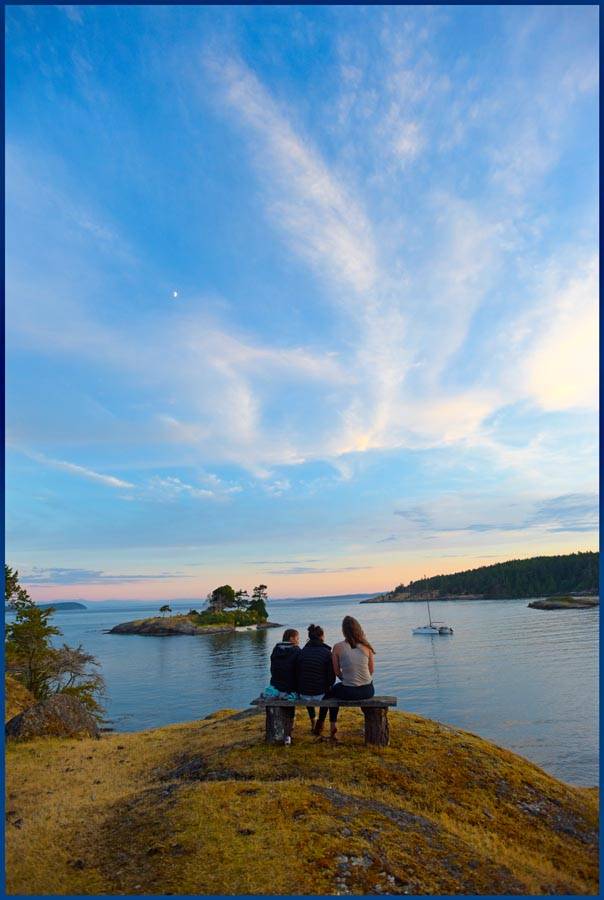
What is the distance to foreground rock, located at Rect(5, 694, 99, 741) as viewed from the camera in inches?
824

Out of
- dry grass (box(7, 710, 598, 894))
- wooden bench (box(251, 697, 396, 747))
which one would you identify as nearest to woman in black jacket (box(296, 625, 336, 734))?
wooden bench (box(251, 697, 396, 747))

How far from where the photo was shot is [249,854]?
27.9 feet

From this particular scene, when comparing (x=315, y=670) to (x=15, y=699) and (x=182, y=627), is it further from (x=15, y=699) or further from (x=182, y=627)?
(x=182, y=627)

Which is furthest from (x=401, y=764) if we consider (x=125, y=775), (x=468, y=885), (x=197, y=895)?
(x=125, y=775)

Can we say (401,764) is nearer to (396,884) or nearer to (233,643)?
(396,884)

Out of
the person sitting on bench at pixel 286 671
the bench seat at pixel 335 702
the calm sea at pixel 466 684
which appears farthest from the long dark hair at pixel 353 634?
the calm sea at pixel 466 684

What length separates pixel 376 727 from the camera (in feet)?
43.8

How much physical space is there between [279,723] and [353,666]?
260 centimetres

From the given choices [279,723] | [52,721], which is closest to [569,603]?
[52,721]

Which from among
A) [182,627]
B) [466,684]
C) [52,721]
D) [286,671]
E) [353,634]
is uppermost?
[353,634]

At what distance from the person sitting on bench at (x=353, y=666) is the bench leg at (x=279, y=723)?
1.28 m

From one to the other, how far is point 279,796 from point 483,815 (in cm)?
432

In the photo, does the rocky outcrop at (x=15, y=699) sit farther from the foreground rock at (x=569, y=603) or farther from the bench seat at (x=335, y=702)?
the foreground rock at (x=569, y=603)

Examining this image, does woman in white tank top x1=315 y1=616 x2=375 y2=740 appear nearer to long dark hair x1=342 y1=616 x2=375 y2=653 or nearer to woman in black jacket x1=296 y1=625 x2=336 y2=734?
long dark hair x1=342 y1=616 x2=375 y2=653
